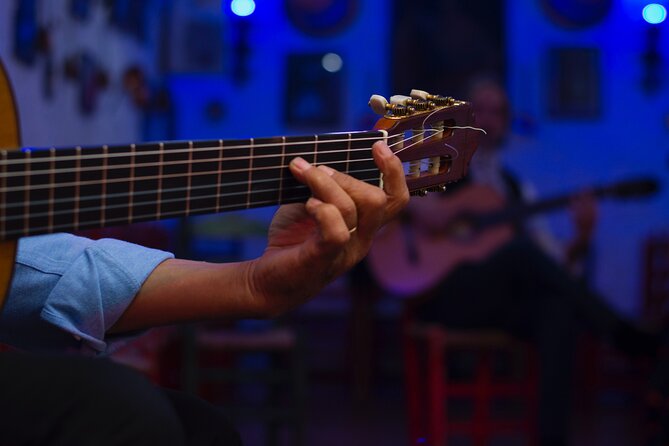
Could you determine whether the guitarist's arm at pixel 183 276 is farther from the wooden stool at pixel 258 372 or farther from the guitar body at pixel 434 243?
the guitar body at pixel 434 243

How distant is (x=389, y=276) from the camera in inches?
169

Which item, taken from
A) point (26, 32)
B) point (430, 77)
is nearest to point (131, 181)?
point (26, 32)

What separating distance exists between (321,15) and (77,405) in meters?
4.94

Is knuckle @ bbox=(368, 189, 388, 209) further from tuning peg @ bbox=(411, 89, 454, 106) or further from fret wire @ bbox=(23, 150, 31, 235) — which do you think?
fret wire @ bbox=(23, 150, 31, 235)

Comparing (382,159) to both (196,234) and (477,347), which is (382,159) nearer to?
(477,347)

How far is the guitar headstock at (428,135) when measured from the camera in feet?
4.51

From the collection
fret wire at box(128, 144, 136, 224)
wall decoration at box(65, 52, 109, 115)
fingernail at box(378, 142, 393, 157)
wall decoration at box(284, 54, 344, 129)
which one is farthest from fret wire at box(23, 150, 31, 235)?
wall decoration at box(284, 54, 344, 129)

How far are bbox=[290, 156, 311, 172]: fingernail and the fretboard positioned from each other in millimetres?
13

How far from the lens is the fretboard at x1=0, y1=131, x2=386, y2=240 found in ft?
3.49

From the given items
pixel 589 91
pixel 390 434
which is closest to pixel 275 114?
pixel 589 91

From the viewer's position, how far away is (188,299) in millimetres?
1359

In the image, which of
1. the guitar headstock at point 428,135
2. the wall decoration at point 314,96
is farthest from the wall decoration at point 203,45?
the guitar headstock at point 428,135

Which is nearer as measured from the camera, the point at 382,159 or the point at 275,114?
the point at 382,159

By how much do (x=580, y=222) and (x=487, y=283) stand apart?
1.20 m
